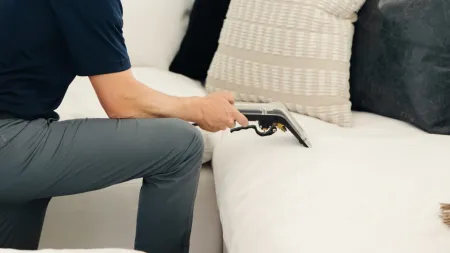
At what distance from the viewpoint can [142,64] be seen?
2.21 metres

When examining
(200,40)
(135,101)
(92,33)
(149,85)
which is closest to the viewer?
(92,33)

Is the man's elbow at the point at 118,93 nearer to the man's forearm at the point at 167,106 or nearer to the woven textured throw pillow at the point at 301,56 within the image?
the man's forearm at the point at 167,106

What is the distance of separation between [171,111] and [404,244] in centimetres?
58

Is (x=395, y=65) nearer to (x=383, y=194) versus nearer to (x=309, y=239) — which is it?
(x=383, y=194)

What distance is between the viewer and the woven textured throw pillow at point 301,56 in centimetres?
178

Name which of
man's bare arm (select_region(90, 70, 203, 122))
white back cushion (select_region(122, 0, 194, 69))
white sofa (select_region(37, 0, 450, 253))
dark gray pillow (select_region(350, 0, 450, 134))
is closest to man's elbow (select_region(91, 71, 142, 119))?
man's bare arm (select_region(90, 70, 203, 122))

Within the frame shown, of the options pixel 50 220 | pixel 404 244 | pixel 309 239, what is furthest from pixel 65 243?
pixel 404 244

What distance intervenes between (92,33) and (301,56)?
726 mm

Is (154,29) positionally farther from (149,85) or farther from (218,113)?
(218,113)

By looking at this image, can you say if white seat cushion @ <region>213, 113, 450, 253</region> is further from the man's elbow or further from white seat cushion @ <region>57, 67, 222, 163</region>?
the man's elbow

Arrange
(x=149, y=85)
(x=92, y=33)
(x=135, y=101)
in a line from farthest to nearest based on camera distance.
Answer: (x=149, y=85)
(x=135, y=101)
(x=92, y=33)

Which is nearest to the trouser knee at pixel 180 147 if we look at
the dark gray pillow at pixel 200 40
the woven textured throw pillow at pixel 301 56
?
the woven textured throw pillow at pixel 301 56

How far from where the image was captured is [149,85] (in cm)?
195

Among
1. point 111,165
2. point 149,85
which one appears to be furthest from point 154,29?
point 111,165
